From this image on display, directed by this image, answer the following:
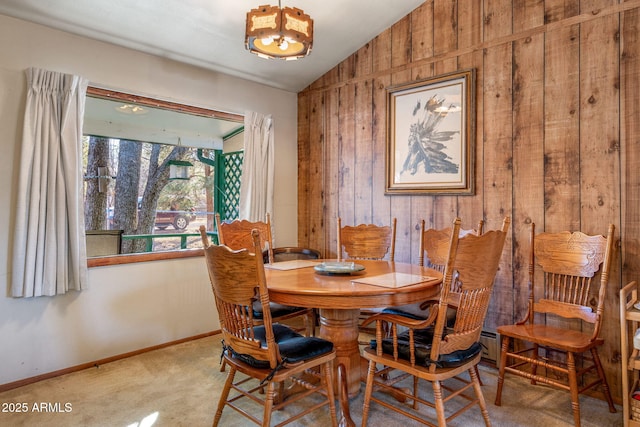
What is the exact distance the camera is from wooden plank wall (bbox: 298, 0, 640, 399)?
2.33 m

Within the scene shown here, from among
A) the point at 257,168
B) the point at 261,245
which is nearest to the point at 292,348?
the point at 261,245

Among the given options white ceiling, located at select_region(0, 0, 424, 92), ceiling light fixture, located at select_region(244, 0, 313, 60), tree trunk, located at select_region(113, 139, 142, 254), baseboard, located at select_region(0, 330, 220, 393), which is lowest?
baseboard, located at select_region(0, 330, 220, 393)

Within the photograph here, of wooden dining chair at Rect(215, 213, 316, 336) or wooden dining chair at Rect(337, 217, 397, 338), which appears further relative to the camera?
wooden dining chair at Rect(337, 217, 397, 338)

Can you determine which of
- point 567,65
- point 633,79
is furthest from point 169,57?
point 633,79

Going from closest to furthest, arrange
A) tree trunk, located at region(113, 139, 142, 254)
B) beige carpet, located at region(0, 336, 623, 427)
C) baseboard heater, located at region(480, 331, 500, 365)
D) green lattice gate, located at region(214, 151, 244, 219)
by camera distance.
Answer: beige carpet, located at region(0, 336, 623, 427) → baseboard heater, located at region(480, 331, 500, 365) → tree trunk, located at region(113, 139, 142, 254) → green lattice gate, located at region(214, 151, 244, 219)

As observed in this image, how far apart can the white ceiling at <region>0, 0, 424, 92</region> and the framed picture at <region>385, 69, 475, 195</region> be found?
61cm

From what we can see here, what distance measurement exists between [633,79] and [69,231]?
11.7 ft

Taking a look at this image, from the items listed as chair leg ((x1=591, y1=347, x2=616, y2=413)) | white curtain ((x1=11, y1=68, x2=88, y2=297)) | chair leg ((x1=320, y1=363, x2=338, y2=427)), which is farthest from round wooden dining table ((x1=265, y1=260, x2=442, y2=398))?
white curtain ((x1=11, y1=68, x2=88, y2=297))

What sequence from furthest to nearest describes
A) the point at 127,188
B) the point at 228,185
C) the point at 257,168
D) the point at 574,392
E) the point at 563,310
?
the point at 228,185, the point at 257,168, the point at 127,188, the point at 563,310, the point at 574,392

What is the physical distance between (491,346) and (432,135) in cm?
162

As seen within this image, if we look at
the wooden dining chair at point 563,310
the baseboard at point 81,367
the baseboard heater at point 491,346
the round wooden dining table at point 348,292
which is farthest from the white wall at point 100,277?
the wooden dining chair at point 563,310

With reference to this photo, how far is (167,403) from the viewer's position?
2279mm

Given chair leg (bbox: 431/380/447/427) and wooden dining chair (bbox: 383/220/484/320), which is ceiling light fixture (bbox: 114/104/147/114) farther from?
chair leg (bbox: 431/380/447/427)

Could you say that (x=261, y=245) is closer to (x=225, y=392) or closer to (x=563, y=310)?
(x=225, y=392)
